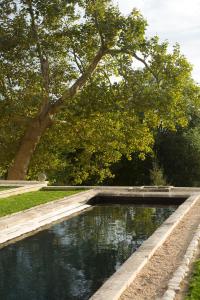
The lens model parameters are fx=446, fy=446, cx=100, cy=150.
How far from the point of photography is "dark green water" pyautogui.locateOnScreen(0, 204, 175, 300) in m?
7.86

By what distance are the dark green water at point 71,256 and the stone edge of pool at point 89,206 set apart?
13.6 inches

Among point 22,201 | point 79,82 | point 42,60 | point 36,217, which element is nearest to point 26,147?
point 79,82

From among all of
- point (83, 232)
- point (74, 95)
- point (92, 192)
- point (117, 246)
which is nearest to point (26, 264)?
point (117, 246)

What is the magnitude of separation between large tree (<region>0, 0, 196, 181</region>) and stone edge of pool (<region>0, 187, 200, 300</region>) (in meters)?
5.02

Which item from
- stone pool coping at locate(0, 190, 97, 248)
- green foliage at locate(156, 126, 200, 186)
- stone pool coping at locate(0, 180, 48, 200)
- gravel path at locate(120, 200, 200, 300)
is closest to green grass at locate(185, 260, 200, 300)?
gravel path at locate(120, 200, 200, 300)

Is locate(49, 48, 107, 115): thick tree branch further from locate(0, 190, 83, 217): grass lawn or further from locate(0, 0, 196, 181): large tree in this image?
locate(0, 190, 83, 217): grass lawn

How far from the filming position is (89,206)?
18.4 metres

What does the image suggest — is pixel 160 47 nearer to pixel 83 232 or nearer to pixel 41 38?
pixel 41 38

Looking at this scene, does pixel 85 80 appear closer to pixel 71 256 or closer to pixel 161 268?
pixel 71 256

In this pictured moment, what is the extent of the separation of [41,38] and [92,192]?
31.9 feet

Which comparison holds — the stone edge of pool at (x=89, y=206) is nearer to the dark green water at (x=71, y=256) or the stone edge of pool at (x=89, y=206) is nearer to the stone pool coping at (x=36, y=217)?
the stone pool coping at (x=36, y=217)

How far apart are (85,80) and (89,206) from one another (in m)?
8.99

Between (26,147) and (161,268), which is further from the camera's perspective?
(26,147)

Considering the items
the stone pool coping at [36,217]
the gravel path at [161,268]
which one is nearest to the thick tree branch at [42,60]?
the stone pool coping at [36,217]
